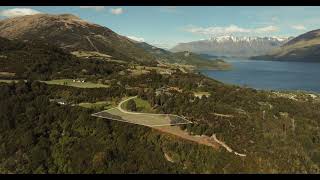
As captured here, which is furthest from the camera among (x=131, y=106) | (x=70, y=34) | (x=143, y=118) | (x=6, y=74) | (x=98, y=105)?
(x=70, y=34)

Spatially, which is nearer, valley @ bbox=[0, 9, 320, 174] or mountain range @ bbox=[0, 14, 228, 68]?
valley @ bbox=[0, 9, 320, 174]

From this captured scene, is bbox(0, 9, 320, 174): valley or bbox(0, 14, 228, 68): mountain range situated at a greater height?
bbox(0, 14, 228, 68): mountain range

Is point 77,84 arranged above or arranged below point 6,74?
below

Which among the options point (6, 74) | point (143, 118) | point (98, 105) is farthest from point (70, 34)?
point (143, 118)

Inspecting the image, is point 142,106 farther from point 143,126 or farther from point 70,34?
point 70,34

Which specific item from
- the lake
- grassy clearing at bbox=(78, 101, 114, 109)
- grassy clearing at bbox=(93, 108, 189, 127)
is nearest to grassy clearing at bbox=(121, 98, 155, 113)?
grassy clearing at bbox=(93, 108, 189, 127)

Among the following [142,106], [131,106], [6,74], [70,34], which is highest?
[70,34]

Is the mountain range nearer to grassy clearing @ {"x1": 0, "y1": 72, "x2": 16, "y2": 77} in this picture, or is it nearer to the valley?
grassy clearing @ {"x1": 0, "y1": 72, "x2": 16, "y2": 77}

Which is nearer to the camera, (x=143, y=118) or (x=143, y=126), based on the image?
(x=143, y=126)

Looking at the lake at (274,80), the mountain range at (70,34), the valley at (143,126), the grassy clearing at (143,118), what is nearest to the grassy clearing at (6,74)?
the valley at (143,126)

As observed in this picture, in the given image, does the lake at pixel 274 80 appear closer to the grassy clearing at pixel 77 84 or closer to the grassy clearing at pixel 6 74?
the grassy clearing at pixel 77 84

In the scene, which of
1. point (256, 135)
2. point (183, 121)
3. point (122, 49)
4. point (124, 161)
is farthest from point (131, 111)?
point (122, 49)
